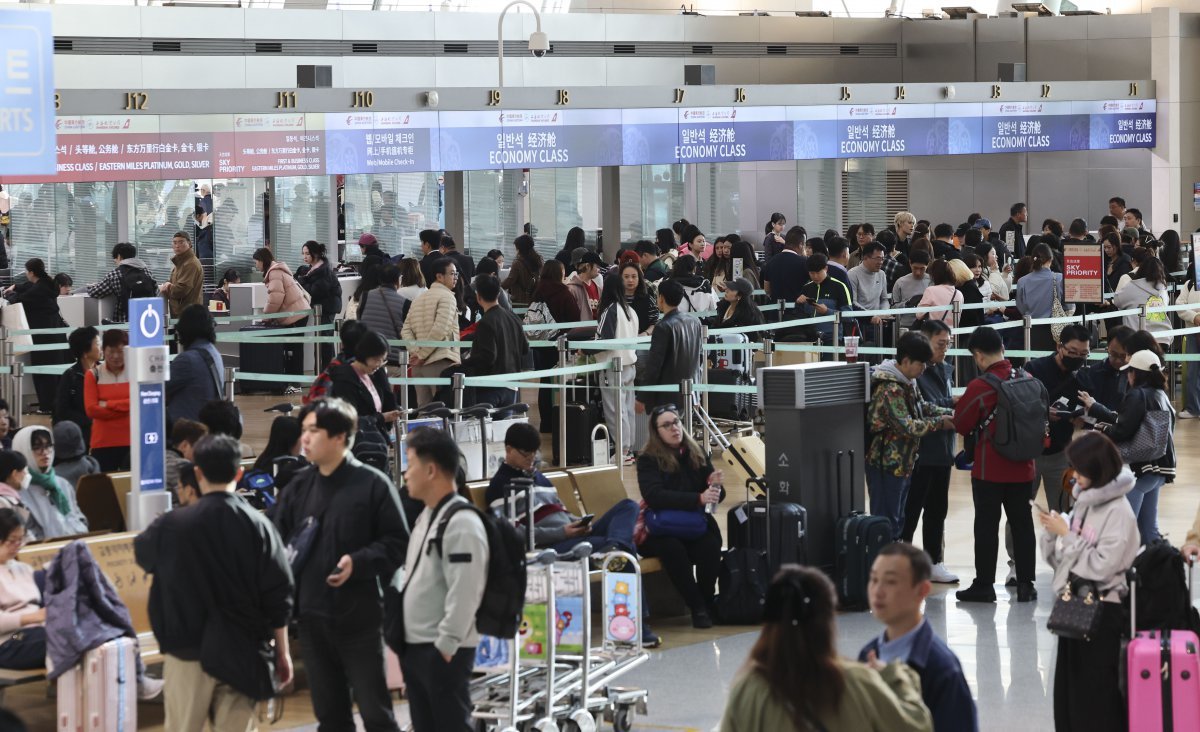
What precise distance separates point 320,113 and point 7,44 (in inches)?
431

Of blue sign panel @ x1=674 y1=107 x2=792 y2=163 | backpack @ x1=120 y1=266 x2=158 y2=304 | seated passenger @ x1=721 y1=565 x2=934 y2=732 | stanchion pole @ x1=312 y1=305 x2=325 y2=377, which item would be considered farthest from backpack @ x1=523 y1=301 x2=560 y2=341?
seated passenger @ x1=721 y1=565 x2=934 y2=732

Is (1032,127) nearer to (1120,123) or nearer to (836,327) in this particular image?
(1120,123)

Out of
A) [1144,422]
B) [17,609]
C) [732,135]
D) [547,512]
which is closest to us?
[17,609]

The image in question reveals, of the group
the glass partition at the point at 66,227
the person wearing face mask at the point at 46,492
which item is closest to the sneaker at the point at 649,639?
the person wearing face mask at the point at 46,492

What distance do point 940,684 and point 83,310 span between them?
46.7ft

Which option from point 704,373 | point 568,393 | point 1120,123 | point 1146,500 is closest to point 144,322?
point 1146,500

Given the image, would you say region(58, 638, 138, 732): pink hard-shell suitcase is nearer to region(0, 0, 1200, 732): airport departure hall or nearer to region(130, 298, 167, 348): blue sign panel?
region(0, 0, 1200, 732): airport departure hall

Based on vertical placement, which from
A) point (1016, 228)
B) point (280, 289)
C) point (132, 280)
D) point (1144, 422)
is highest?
point (1016, 228)

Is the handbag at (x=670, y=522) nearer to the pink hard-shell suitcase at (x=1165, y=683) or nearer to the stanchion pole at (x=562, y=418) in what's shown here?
the pink hard-shell suitcase at (x=1165, y=683)

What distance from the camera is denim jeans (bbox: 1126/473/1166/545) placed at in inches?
374

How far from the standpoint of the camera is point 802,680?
3.88 meters

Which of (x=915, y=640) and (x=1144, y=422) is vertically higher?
(x=1144, y=422)

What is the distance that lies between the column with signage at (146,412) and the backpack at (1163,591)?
12.2 ft

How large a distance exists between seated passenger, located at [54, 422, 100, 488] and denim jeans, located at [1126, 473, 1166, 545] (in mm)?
5446
